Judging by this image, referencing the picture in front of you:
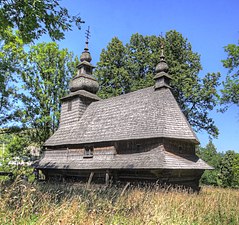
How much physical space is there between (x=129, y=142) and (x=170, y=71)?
15.1 metres

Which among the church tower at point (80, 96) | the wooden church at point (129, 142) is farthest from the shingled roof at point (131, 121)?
the church tower at point (80, 96)

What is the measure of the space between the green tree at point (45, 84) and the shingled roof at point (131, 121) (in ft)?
23.3

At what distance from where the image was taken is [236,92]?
19.8 meters

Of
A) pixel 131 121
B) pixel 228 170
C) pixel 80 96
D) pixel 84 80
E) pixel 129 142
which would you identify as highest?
pixel 84 80

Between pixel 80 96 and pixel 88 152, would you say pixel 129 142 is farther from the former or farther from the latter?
pixel 80 96

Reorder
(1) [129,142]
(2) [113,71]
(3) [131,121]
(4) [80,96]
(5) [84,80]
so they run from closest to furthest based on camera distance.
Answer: (1) [129,142]
(3) [131,121]
(4) [80,96]
(5) [84,80]
(2) [113,71]

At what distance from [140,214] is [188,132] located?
1219cm

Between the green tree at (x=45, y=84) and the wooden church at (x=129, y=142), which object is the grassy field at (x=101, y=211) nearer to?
the wooden church at (x=129, y=142)

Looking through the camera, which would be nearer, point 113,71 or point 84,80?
point 84,80

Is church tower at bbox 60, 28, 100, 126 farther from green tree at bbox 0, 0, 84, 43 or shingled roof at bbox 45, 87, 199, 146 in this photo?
green tree at bbox 0, 0, 84, 43

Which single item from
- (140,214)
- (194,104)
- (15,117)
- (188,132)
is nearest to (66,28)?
(140,214)

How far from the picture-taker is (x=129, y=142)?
17.0m

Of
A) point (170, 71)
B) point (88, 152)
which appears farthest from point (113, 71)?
point (88, 152)

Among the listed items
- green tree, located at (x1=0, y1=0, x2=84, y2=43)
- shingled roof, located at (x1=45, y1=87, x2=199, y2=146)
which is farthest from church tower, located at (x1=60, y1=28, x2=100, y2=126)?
green tree, located at (x1=0, y1=0, x2=84, y2=43)
